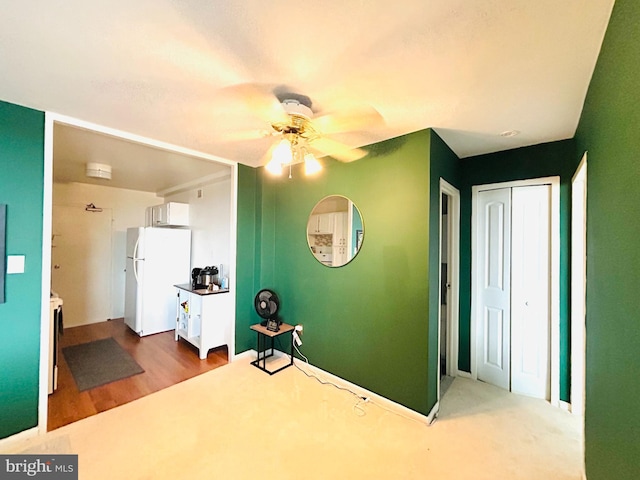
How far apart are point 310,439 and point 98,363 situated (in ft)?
8.92

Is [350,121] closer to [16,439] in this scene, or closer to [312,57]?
[312,57]

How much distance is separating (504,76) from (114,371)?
4.26 m

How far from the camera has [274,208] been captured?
339cm

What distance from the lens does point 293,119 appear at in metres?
1.74

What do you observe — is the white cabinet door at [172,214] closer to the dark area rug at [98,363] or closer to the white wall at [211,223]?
the white wall at [211,223]

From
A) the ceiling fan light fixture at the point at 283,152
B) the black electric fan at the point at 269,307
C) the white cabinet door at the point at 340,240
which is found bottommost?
the black electric fan at the point at 269,307

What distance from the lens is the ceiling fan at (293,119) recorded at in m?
1.65

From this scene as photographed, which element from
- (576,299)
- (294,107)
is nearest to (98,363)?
(294,107)

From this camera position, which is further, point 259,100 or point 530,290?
point 530,290

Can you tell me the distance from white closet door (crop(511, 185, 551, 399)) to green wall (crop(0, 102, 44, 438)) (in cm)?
408

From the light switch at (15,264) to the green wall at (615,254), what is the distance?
3288 millimetres

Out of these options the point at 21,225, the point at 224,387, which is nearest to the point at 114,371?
the point at 224,387

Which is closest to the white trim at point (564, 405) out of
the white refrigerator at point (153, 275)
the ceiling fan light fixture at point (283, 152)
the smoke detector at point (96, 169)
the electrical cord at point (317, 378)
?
the electrical cord at point (317, 378)

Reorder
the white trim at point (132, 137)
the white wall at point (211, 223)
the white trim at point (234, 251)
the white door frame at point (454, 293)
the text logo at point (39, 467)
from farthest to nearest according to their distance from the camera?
the white wall at point (211, 223), the white trim at point (234, 251), the white door frame at point (454, 293), the white trim at point (132, 137), the text logo at point (39, 467)
